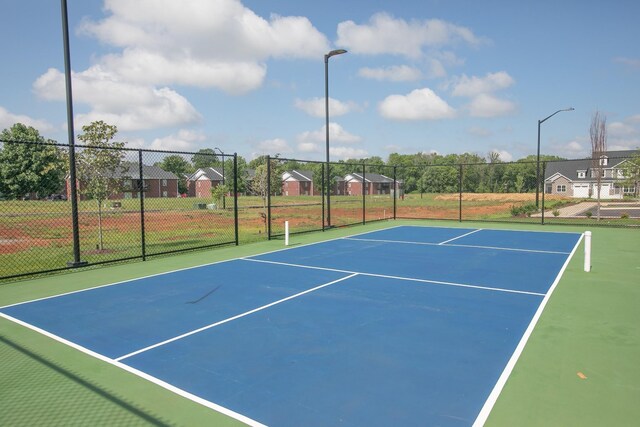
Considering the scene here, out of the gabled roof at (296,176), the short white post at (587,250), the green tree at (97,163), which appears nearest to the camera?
the short white post at (587,250)

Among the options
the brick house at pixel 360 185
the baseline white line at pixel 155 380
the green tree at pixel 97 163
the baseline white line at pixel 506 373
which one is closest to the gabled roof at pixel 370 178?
the brick house at pixel 360 185

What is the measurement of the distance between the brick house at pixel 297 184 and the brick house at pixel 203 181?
14270mm

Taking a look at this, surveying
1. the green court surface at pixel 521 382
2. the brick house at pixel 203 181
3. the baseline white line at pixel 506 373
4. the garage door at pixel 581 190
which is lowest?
the green court surface at pixel 521 382

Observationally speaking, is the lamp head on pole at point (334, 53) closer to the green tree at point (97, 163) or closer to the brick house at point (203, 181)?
the green tree at point (97, 163)

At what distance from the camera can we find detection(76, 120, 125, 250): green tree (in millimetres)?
13406

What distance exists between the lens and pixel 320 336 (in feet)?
19.0

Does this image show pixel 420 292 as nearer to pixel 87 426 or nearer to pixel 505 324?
pixel 505 324

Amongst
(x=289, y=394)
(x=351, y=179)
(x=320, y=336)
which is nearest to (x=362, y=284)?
(x=320, y=336)

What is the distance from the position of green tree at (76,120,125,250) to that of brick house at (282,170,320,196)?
72460 mm

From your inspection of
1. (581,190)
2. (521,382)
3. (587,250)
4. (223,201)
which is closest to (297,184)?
(581,190)

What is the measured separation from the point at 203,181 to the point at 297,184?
753 inches

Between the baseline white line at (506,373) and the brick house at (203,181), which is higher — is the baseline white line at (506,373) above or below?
below

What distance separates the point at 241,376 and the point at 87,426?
1.49 metres

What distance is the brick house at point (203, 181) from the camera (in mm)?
76037
